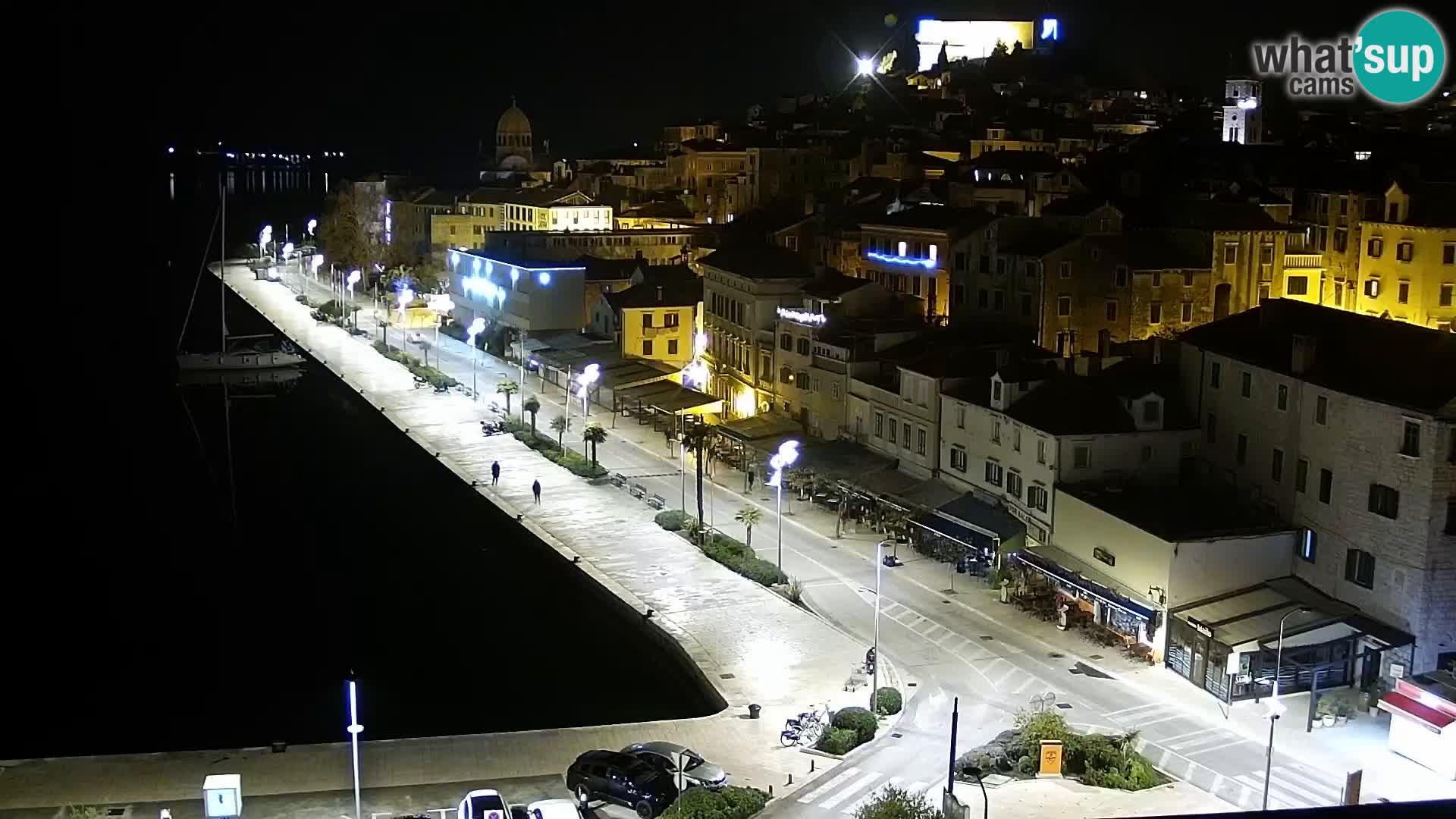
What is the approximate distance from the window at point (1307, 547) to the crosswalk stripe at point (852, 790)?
13.2m

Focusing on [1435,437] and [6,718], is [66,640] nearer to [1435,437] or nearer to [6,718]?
[6,718]

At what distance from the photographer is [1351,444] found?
33000 millimetres

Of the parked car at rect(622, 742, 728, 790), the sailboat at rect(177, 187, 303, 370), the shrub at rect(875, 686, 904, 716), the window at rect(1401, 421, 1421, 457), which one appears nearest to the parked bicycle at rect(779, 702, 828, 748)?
the shrub at rect(875, 686, 904, 716)

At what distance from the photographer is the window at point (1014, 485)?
39531 millimetres

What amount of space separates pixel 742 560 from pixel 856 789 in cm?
1403

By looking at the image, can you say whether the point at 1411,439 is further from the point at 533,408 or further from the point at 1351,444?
the point at 533,408

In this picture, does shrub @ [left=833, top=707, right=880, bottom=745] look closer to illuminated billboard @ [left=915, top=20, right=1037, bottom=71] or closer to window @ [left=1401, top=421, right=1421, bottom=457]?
window @ [left=1401, top=421, right=1421, bottom=457]

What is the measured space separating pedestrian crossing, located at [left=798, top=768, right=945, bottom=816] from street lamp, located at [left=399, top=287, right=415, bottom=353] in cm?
5493

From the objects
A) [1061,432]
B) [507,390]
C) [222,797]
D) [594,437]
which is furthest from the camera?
[507,390]

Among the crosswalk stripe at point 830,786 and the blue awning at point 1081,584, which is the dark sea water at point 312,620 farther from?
the blue awning at point 1081,584

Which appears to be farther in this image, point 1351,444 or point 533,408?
point 533,408

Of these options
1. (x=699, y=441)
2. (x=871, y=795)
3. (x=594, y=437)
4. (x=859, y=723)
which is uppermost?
(x=699, y=441)

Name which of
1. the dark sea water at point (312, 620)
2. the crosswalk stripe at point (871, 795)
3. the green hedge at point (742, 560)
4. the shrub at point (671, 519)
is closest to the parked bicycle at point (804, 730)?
the crosswalk stripe at point (871, 795)

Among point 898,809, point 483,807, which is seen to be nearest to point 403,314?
point 483,807
